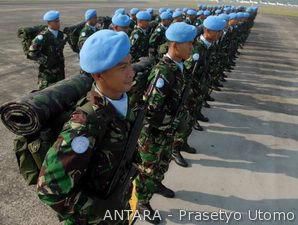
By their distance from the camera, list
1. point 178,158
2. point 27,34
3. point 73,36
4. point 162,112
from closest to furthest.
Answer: point 162,112, point 178,158, point 27,34, point 73,36

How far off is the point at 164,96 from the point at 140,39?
4260 millimetres

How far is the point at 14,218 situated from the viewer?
14.1 feet

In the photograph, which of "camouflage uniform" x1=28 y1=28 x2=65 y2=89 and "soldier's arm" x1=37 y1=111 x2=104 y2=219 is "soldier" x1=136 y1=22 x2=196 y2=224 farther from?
"camouflage uniform" x1=28 y1=28 x2=65 y2=89

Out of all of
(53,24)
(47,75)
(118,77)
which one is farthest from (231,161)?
(118,77)

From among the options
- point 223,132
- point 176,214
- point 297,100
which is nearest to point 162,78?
point 176,214

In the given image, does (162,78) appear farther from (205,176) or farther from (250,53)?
(250,53)

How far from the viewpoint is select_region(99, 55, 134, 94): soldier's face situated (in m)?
2.36

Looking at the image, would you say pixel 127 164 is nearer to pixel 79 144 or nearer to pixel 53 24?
pixel 79 144

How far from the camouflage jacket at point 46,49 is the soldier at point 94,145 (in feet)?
15.3

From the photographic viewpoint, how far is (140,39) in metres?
8.09

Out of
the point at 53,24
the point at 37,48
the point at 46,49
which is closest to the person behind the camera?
the point at 37,48

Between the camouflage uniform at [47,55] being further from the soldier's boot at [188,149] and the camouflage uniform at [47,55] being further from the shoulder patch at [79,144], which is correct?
the shoulder patch at [79,144]

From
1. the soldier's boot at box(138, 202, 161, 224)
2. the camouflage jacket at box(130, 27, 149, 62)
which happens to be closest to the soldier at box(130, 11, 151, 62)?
the camouflage jacket at box(130, 27, 149, 62)

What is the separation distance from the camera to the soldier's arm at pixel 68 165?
7.07 feet
